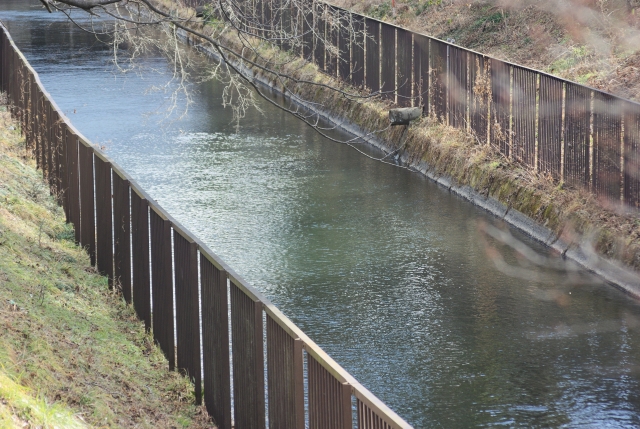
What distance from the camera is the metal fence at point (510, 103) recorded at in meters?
12.9

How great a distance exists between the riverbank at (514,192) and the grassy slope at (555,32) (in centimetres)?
208

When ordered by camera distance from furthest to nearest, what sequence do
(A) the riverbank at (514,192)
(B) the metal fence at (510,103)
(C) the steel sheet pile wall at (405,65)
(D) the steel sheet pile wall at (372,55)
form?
(D) the steel sheet pile wall at (372,55) < (C) the steel sheet pile wall at (405,65) < (B) the metal fence at (510,103) < (A) the riverbank at (514,192)

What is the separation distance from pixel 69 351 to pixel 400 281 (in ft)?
17.4

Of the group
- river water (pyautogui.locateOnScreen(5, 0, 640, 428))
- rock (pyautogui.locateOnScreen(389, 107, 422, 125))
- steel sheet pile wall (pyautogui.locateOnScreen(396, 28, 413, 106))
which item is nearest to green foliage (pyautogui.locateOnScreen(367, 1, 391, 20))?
steel sheet pile wall (pyautogui.locateOnScreen(396, 28, 413, 106))

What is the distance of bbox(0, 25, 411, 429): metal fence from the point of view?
526cm

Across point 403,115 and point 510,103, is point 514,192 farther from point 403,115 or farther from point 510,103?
point 403,115

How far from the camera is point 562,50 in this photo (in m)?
19.7

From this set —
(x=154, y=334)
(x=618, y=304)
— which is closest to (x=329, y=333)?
(x=154, y=334)

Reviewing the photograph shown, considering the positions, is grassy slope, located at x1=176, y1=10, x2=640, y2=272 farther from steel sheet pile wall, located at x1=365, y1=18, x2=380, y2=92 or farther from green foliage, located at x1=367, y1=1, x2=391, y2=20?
green foliage, located at x1=367, y1=1, x2=391, y2=20

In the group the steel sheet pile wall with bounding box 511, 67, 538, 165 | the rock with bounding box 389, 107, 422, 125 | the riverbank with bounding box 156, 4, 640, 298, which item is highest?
the steel sheet pile wall with bounding box 511, 67, 538, 165

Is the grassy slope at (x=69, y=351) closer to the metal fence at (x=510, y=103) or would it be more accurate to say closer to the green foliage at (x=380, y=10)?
the metal fence at (x=510, y=103)

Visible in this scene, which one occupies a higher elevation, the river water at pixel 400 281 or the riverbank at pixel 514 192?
the riverbank at pixel 514 192

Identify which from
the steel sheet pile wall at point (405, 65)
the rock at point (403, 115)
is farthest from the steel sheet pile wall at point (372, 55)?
the rock at point (403, 115)

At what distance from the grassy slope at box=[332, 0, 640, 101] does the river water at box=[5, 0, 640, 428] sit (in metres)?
3.46
